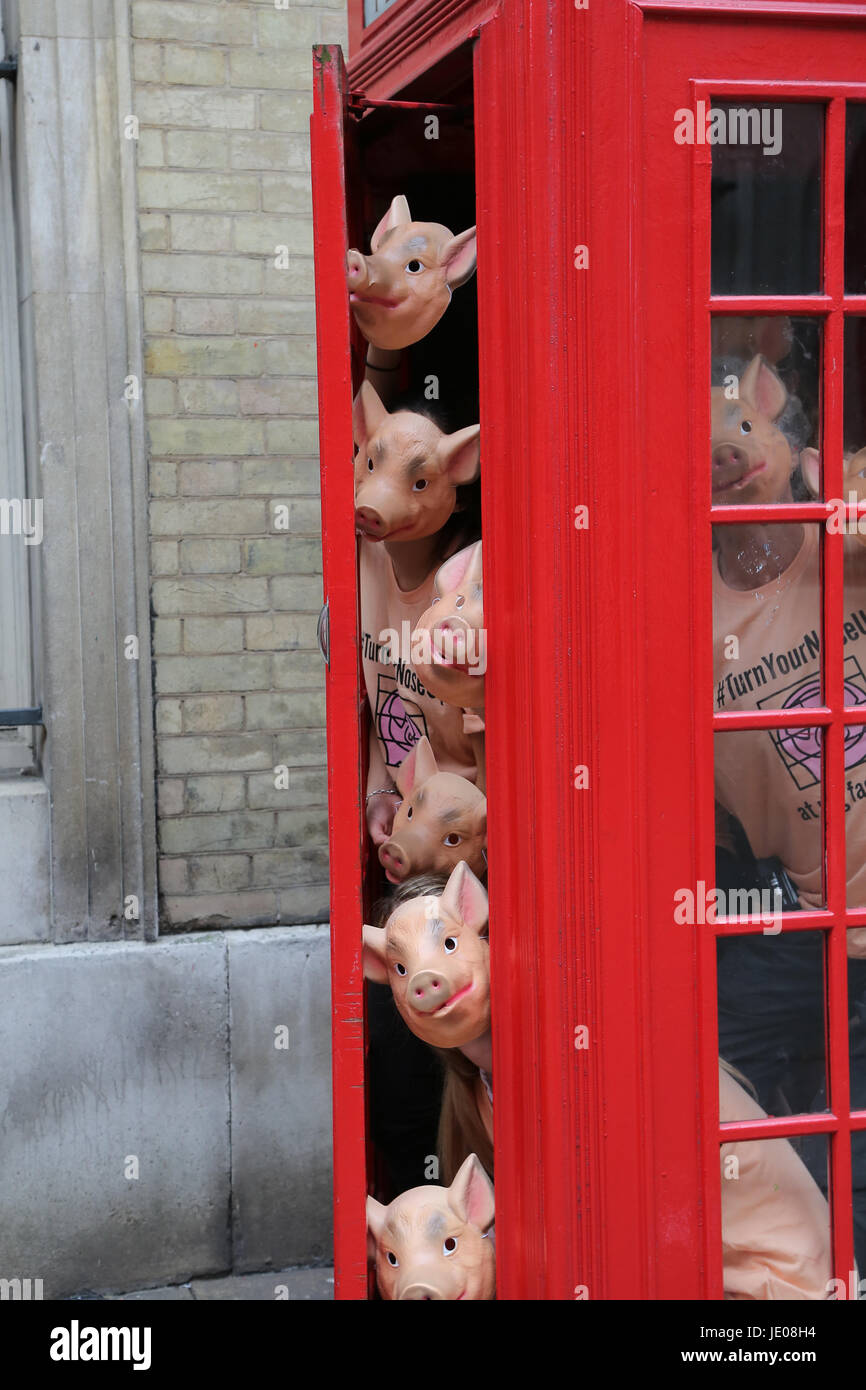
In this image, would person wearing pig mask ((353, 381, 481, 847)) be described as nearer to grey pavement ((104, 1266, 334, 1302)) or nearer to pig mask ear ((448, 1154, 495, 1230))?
pig mask ear ((448, 1154, 495, 1230))

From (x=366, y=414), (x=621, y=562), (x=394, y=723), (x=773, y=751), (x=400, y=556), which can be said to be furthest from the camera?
(x=394, y=723)

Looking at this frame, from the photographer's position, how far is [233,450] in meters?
3.85

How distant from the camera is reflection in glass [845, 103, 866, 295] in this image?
6.72 ft

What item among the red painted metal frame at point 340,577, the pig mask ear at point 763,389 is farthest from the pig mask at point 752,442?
the red painted metal frame at point 340,577

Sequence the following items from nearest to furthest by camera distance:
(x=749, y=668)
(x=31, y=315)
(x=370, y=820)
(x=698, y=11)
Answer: (x=698, y=11) < (x=749, y=668) < (x=370, y=820) < (x=31, y=315)

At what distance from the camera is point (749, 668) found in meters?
2.11

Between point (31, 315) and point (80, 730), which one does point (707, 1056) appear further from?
point (31, 315)

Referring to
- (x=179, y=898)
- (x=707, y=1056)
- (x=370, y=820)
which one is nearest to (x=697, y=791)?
(x=707, y=1056)

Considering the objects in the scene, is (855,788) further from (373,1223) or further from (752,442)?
(373,1223)

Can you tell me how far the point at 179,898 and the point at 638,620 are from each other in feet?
7.55

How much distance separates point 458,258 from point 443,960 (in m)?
1.28

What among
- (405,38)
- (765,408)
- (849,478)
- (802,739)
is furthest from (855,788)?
(405,38)
